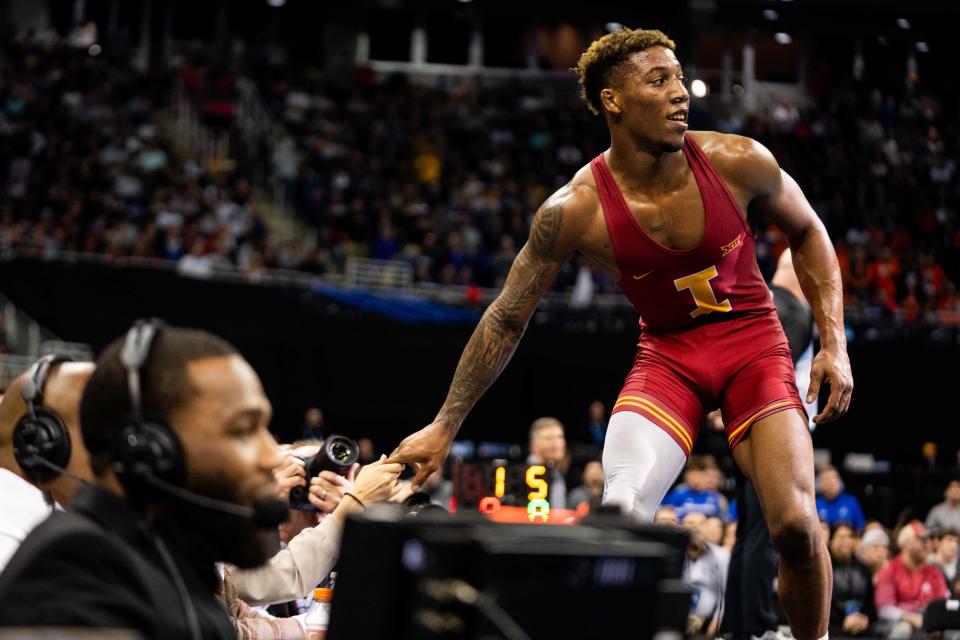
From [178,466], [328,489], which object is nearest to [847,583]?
[328,489]

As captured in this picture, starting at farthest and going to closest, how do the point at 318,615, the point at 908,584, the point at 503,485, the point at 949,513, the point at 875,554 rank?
the point at 949,513 → the point at 875,554 → the point at 908,584 → the point at 503,485 → the point at 318,615

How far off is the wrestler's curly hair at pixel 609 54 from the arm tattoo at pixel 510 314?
0.54m

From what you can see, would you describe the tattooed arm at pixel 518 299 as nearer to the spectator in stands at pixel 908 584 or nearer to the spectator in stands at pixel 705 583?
the spectator in stands at pixel 705 583

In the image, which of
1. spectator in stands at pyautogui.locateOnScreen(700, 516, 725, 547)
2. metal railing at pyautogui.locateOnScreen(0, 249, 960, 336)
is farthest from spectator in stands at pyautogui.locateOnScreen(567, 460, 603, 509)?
metal railing at pyautogui.locateOnScreen(0, 249, 960, 336)

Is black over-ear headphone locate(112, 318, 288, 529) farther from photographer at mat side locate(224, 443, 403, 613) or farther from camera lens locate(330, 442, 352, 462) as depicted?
camera lens locate(330, 442, 352, 462)

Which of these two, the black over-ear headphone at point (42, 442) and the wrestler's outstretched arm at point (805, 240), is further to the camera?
the wrestler's outstretched arm at point (805, 240)

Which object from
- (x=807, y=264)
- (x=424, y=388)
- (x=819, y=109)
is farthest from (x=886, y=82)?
(x=807, y=264)

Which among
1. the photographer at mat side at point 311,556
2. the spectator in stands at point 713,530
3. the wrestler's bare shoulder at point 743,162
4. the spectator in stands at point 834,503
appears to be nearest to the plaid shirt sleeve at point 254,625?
Answer: the photographer at mat side at point 311,556

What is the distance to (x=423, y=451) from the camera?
4.20 m

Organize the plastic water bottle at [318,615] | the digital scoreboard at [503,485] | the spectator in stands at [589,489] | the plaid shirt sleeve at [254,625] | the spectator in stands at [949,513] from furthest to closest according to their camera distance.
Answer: the spectator in stands at [949,513]
the spectator in stands at [589,489]
the digital scoreboard at [503,485]
the plastic water bottle at [318,615]
the plaid shirt sleeve at [254,625]

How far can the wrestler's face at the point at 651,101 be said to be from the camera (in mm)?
4484

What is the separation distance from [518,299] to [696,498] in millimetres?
5747

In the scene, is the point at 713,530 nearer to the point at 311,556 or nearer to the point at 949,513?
the point at 949,513

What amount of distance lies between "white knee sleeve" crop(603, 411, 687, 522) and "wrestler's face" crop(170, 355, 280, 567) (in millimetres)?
2299
